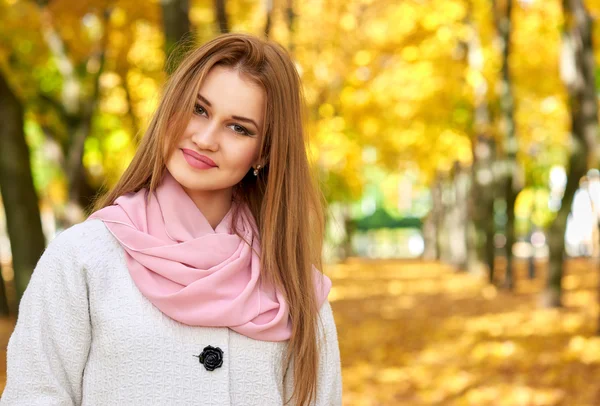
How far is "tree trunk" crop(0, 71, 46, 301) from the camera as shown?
8.19 metres

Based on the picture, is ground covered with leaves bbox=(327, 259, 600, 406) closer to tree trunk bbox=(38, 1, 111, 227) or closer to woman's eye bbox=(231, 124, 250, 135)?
tree trunk bbox=(38, 1, 111, 227)

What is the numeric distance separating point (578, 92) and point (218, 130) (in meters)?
10.1

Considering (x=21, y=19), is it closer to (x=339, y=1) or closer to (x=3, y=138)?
(x=3, y=138)

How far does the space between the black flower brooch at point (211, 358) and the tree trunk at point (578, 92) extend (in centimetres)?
976

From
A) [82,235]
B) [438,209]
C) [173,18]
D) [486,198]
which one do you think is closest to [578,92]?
[173,18]

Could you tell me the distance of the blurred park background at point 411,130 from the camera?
849 centimetres

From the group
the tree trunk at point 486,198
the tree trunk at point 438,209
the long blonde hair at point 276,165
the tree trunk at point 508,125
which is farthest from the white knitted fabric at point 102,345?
the tree trunk at point 438,209

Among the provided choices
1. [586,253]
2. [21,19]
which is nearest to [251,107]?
[21,19]

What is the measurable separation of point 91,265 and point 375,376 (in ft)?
21.6

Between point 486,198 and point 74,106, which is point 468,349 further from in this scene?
point 486,198

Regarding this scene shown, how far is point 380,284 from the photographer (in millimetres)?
22234

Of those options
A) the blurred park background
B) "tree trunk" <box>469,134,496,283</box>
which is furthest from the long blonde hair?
"tree trunk" <box>469,134,496,283</box>

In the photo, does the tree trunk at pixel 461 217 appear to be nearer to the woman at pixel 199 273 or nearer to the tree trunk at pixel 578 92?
the tree trunk at pixel 578 92

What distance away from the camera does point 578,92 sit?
11672mm
